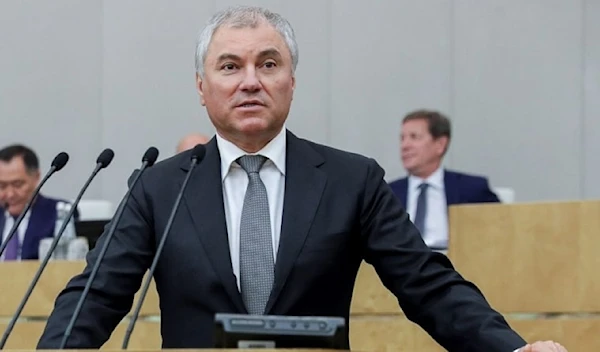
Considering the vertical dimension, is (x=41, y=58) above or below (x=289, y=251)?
above

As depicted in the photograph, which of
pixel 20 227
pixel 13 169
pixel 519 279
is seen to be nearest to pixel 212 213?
pixel 519 279

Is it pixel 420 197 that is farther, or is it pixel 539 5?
pixel 539 5

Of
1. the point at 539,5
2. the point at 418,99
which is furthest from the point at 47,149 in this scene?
the point at 539,5

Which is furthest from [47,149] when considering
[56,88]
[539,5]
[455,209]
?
[455,209]

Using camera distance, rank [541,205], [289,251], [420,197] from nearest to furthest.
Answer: [289,251] < [541,205] < [420,197]

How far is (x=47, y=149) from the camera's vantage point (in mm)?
8766

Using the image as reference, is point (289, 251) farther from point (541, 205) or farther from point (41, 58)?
point (41, 58)

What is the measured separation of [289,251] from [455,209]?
1.89m

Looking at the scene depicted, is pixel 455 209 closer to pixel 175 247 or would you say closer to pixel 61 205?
pixel 175 247

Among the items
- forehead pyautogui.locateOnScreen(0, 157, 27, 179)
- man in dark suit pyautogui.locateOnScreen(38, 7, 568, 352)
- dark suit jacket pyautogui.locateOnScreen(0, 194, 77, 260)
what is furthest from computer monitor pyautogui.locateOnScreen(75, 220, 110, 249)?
man in dark suit pyautogui.locateOnScreen(38, 7, 568, 352)

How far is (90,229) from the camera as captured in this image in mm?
6297

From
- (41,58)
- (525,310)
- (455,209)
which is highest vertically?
(41,58)

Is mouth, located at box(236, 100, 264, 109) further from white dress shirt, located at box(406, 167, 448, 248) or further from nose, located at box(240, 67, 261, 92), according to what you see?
white dress shirt, located at box(406, 167, 448, 248)

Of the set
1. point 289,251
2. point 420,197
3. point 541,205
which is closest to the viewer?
point 289,251
